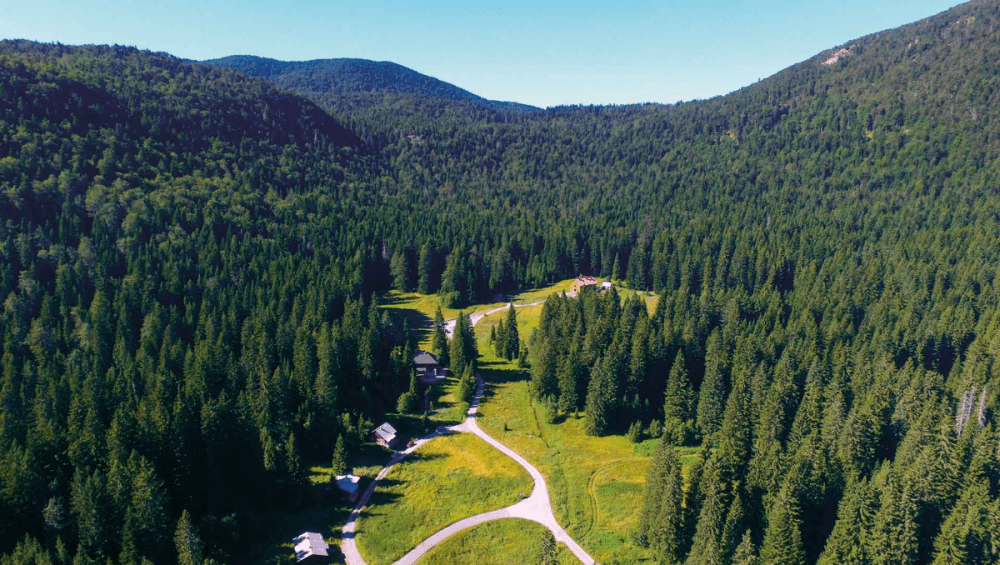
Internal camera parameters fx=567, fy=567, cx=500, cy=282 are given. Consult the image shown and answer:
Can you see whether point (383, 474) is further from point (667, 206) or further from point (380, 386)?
point (667, 206)

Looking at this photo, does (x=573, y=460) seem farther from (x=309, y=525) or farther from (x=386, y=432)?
(x=309, y=525)

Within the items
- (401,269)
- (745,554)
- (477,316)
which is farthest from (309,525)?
(401,269)

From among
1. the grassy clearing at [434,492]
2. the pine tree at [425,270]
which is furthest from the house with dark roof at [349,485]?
the pine tree at [425,270]

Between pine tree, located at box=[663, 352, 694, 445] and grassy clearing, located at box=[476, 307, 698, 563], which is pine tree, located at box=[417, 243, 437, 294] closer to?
grassy clearing, located at box=[476, 307, 698, 563]

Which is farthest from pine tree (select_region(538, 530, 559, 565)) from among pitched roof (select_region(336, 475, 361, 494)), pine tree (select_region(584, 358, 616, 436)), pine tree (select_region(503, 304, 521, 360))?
pine tree (select_region(503, 304, 521, 360))

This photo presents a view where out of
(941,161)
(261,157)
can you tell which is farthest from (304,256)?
(941,161)

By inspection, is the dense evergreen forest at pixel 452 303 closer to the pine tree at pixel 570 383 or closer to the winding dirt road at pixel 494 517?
the pine tree at pixel 570 383
